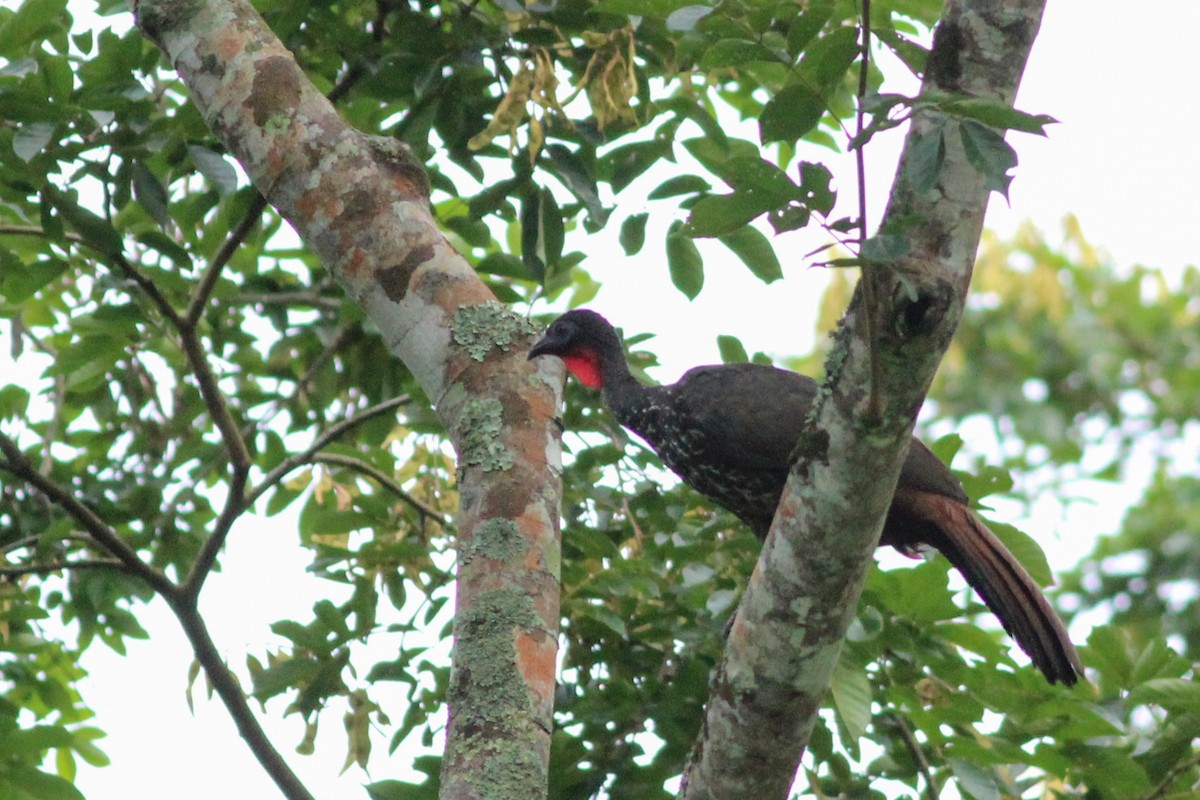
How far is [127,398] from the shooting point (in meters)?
4.46

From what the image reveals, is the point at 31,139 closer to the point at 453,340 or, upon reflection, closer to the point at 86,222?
the point at 86,222

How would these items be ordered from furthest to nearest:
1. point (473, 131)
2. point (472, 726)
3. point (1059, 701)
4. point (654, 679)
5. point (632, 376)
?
point (632, 376)
point (473, 131)
point (654, 679)
point (1059, 701)
point (472, 726)

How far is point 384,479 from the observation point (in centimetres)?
371

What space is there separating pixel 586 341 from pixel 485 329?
4.32ft

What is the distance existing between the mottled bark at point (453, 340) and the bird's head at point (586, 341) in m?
1.11

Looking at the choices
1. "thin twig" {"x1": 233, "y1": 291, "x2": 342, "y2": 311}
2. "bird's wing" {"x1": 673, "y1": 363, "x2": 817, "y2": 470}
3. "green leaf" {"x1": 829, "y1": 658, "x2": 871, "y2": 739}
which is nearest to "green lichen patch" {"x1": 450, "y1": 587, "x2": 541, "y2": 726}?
"green leaf" {"x1": 829, "y1": 658, "x2": 871, "y2": 739}

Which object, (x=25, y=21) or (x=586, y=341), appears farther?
(x=586, y=341)

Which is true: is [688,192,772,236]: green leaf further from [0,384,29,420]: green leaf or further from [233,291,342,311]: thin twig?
[0,384,29,420]: green leaf

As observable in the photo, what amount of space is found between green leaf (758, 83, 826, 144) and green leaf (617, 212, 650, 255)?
1468 mm

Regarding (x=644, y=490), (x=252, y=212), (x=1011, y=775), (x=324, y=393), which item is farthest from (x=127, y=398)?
(x=1011, y=775)

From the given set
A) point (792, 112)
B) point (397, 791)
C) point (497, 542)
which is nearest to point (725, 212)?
point (792, 112)

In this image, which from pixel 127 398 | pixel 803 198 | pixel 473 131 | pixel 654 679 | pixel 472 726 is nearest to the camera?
pixel 803 198

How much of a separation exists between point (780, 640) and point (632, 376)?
1.75 metres

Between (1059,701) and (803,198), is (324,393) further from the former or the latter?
(803,198)
